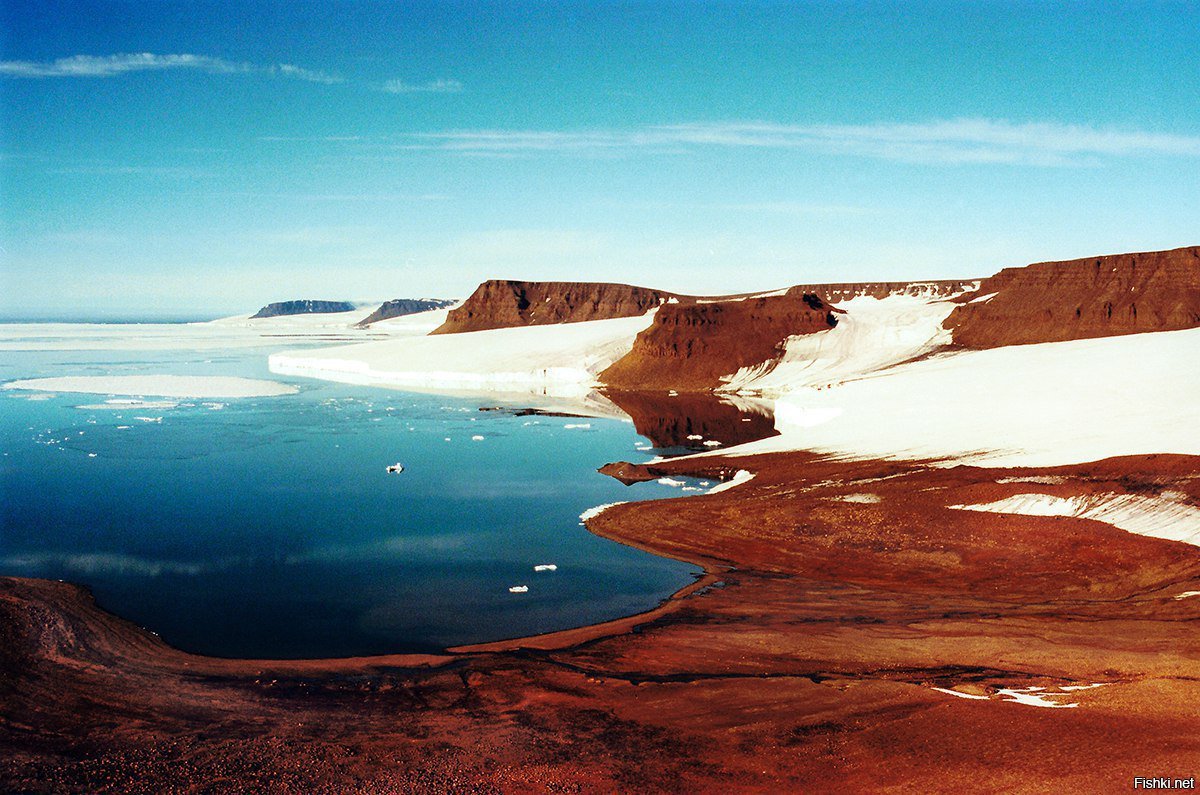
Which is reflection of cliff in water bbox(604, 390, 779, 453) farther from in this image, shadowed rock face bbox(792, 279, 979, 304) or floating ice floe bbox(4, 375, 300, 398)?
shadowed rock face bbox(792, 279, 979, 304)

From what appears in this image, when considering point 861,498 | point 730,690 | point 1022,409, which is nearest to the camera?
point 730,690

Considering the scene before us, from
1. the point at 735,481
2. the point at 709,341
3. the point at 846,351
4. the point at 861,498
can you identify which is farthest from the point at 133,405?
the point at 846,351

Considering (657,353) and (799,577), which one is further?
(657,353)

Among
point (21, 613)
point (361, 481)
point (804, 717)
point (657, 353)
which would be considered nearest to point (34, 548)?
point (21, 613)

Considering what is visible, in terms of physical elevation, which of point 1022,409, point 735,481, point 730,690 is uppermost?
point 1022,409

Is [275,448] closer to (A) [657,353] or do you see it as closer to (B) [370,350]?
(A) [657,353]

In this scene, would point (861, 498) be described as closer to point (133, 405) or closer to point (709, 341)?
point (133, 405)

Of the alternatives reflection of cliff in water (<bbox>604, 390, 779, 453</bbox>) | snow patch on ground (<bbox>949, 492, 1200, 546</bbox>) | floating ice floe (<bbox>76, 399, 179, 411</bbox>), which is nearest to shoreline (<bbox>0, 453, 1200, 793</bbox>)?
snow patch on ground (<bbox>949, 492, 1200, 546</bbox>)
